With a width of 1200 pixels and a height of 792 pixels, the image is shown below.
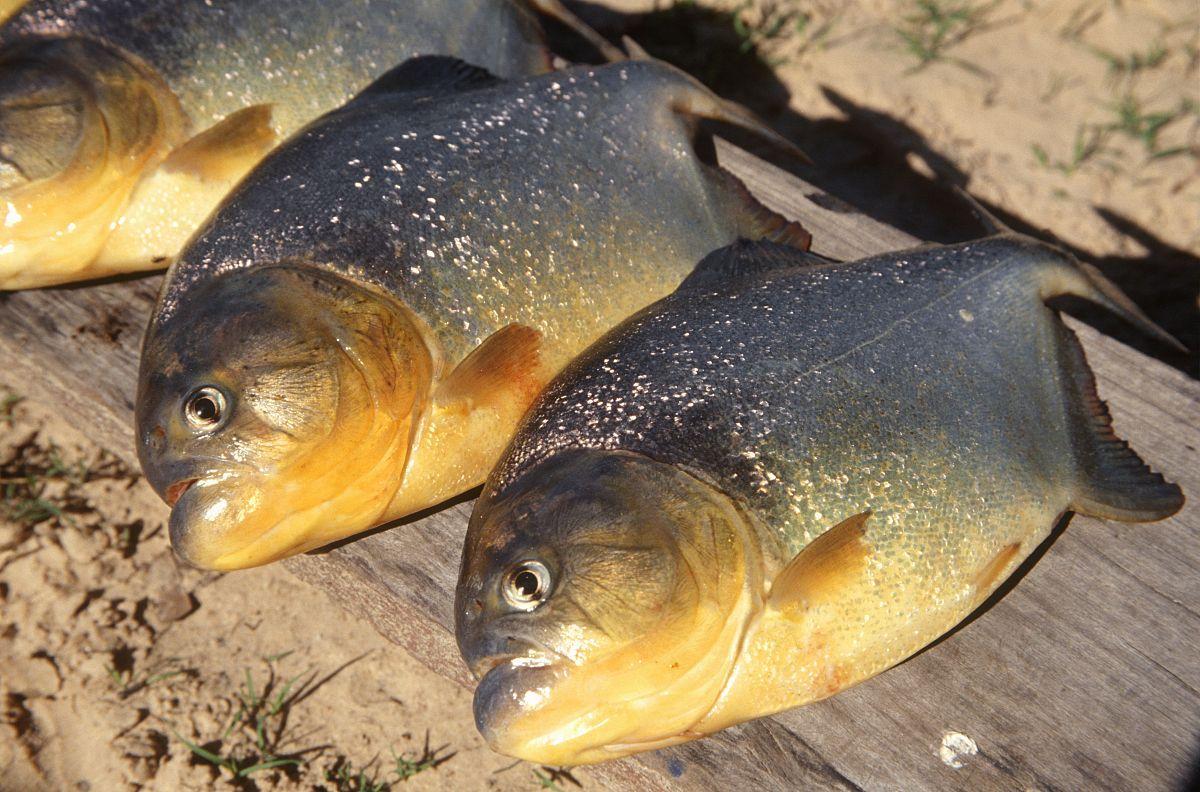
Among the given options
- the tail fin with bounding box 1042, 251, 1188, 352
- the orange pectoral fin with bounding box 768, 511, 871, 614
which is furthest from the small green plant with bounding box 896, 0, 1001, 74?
the orange pectoral fin with bounding box 768, 511, 871, 614

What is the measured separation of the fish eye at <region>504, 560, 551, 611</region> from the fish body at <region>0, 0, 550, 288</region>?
1729mm

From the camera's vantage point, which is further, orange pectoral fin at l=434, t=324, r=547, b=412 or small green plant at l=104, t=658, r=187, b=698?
small green plant at l=104, t=658, r=187, b=698

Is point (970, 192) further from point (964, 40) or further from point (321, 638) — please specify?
point (321, 638)

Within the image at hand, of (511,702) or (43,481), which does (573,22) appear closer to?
(511,702)

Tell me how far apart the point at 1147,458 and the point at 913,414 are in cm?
97

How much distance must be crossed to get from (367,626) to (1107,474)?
2390 mm

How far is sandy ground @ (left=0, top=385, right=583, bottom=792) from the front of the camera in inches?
118

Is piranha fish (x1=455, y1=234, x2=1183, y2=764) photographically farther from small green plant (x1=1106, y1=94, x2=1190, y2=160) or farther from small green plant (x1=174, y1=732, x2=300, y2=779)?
small green plant (x1=1106, y1=94, x2=1190, y2=160)

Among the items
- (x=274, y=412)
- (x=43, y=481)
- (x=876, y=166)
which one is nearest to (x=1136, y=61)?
(x=876, y=166)

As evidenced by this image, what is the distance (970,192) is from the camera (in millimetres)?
4137

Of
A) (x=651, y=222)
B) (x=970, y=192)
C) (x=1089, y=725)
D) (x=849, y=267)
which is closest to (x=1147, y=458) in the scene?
(x=1089, y=725)

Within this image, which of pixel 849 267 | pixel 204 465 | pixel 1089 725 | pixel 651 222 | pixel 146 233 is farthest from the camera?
pixel 146 233

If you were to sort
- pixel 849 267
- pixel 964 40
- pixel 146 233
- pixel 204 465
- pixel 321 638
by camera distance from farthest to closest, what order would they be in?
pixel 964 40 < pixel 321 638 < pixel 146 233 < pixel 849 267 < pixel 204 465

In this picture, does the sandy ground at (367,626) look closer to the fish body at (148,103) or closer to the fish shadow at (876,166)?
the fish shadow at (876,166)
